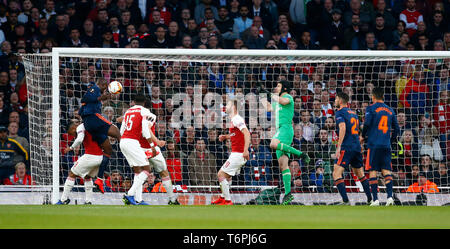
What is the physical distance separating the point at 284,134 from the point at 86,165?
3.17 m

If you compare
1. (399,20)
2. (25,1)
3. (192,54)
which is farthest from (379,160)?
(25,1)

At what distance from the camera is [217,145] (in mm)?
12961

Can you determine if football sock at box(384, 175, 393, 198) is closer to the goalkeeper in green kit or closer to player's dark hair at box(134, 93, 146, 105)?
the goalkeeper in green kit

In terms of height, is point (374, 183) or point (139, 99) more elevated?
point (139, 99)

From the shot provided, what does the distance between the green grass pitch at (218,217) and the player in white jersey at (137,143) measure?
941 millimetres

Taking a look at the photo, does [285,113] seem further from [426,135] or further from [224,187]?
[426,135]

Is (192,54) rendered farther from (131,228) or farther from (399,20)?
(399,20)

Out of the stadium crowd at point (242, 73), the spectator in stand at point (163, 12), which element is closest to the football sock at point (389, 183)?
the stadium crowd at point (242, 73)

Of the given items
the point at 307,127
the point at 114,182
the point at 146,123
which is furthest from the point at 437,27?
the point at 146,123

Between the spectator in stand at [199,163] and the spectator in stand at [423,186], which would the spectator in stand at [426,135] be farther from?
the spectator in stand at [199,163]

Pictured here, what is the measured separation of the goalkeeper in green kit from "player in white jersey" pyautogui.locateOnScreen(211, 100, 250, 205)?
1.53 ft

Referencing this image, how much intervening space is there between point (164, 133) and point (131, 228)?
5.36 meters

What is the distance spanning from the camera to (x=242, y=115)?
13000mm

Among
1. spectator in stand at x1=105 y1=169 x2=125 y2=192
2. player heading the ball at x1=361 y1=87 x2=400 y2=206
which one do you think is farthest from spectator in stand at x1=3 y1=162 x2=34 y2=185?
player heading the ball at x1=361 y1=87 x2=400 y2=206
